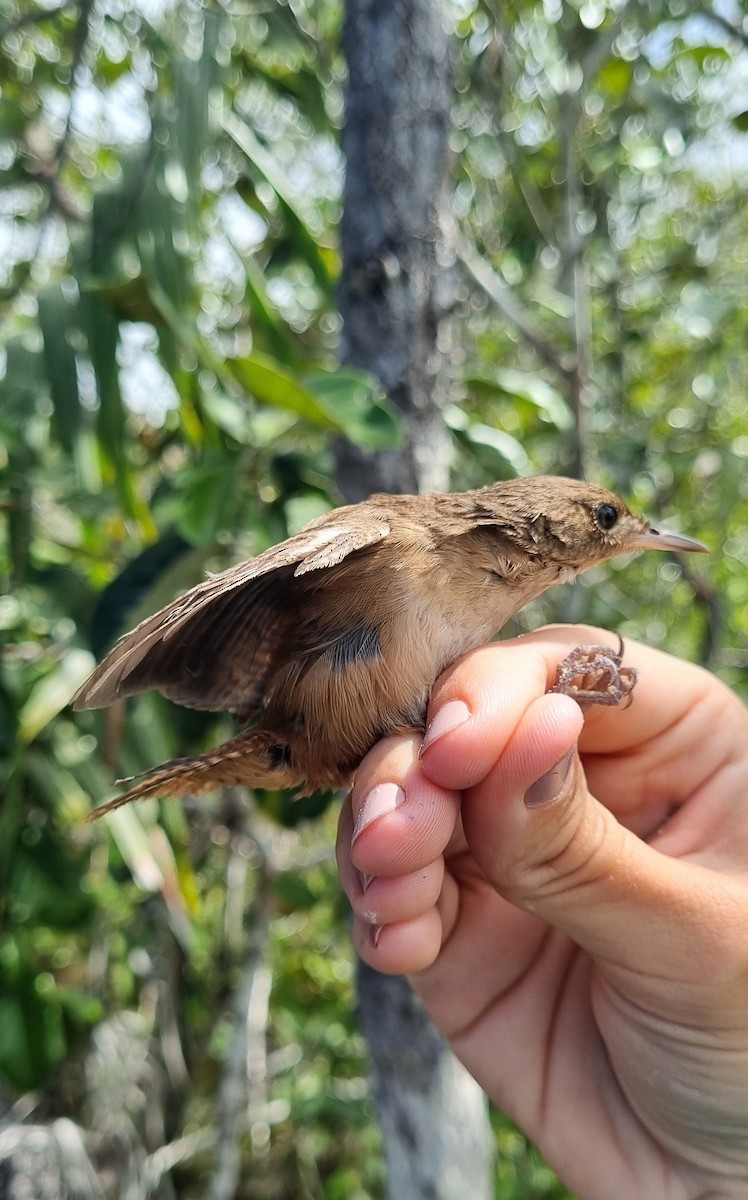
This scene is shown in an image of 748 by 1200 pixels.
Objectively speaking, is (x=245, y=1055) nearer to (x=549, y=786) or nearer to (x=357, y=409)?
(x=549, y=786)

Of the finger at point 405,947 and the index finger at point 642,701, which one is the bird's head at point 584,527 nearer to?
the index finger at point 642,701

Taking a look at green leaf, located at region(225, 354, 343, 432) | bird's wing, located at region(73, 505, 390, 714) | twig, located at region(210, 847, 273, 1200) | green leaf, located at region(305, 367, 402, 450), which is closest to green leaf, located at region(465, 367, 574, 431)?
green leaf, located at region(305, 367, 402, 450)

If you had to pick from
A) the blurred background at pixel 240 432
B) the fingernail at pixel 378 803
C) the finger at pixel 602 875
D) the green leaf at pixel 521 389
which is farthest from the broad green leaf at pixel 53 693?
the green leaf at pixel 521 389

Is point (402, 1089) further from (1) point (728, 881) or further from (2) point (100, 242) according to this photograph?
(2) point (100, 242)

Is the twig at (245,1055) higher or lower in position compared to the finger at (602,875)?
lower

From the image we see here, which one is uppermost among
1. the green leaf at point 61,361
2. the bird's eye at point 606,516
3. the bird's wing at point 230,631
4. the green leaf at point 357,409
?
the green leaf at point 61,361

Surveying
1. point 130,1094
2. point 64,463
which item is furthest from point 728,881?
point 130,1094

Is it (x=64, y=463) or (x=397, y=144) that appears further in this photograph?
(x=64, y=463)
